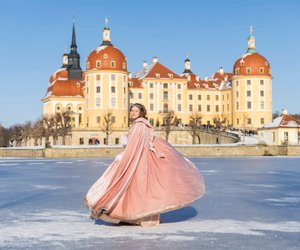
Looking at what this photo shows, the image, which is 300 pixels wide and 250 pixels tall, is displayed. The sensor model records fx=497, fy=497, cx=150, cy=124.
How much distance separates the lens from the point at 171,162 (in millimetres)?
7172

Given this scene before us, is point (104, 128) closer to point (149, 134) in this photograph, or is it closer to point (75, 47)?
point (75, 47)

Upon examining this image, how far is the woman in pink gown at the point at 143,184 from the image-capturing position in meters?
6.76

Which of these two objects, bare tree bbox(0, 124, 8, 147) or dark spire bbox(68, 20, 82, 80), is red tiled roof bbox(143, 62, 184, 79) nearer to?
dark spire bbox(68, 20, 82, 80)

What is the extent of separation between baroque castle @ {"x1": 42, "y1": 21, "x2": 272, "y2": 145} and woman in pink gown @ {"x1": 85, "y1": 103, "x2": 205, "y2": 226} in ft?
179

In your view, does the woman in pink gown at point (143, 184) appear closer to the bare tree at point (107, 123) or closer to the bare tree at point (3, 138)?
the bare tree at point (107, 123)

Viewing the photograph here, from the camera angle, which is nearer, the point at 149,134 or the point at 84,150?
the point at 149,134

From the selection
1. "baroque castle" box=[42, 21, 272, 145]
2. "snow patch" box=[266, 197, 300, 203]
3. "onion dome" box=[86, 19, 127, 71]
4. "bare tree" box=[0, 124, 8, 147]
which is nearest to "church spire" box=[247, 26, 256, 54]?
"baroque castle" box=[42, 21, 272, 145]

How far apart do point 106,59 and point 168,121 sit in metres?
11.5

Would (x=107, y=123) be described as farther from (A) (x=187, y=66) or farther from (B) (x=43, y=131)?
(A) (x=187, y=66)

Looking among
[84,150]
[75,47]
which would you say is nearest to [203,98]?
[75,47]

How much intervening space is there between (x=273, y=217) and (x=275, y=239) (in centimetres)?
186

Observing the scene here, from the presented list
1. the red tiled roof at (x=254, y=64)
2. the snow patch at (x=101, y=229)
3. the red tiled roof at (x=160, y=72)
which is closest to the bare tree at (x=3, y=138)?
the red tiled roof at (x=160, y=72)

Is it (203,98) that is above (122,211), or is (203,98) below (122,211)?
above

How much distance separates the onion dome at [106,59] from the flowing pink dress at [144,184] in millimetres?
58487
